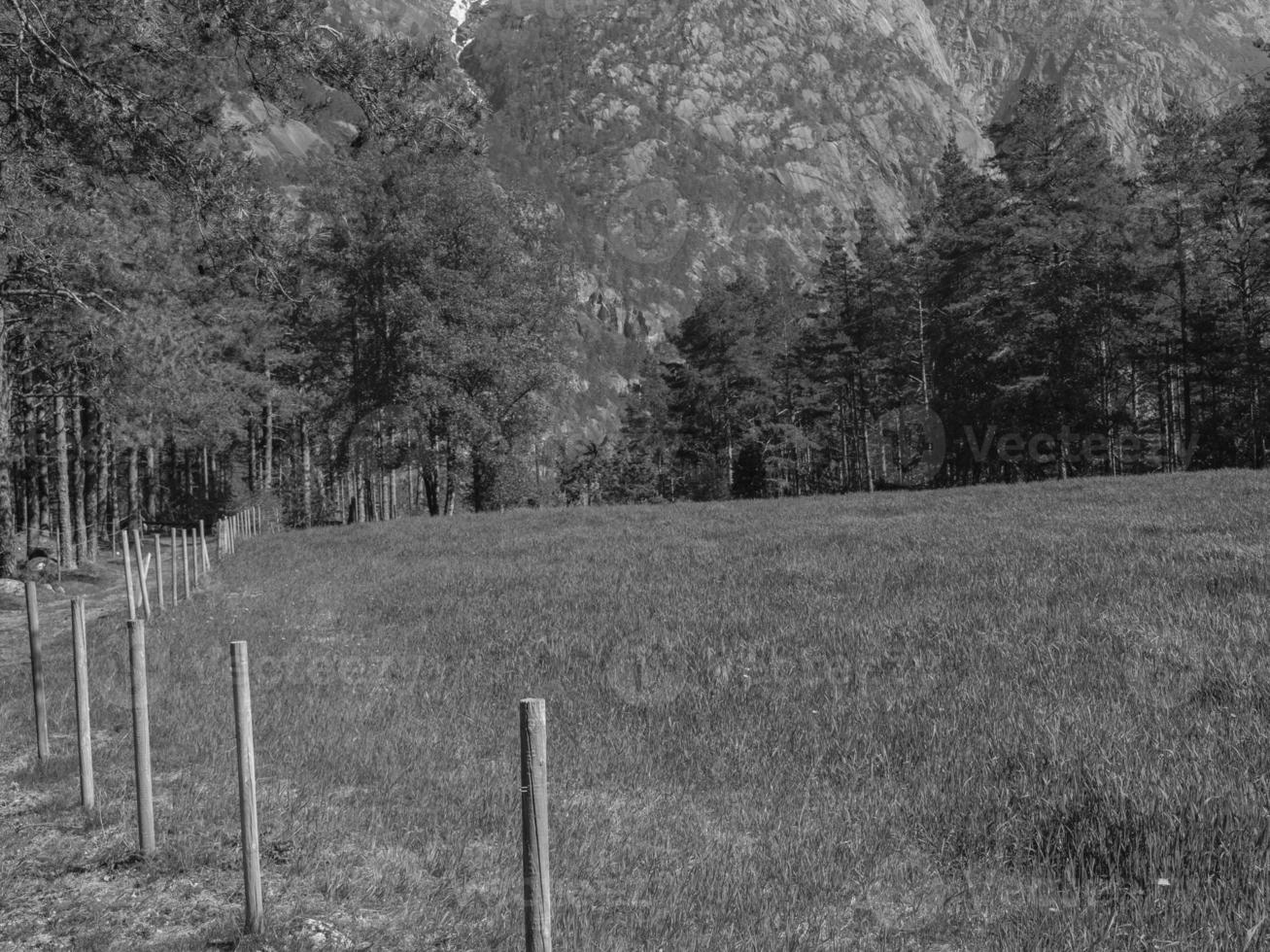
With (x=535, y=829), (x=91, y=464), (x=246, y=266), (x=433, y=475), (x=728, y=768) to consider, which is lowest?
(x=728, y=768)

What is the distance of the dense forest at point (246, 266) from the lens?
7.84 m

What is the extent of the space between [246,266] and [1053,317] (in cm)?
3621

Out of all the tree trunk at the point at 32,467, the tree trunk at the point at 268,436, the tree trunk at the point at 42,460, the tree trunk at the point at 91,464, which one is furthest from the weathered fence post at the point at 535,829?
the tree trunk at the point at 268,436

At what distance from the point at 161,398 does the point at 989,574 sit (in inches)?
706

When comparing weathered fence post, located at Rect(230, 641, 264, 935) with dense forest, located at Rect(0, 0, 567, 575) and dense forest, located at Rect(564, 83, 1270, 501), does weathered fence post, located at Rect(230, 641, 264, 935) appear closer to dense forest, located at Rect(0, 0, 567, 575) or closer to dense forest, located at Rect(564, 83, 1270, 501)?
dense forest, located at Rect(0, 0, 567, 575)

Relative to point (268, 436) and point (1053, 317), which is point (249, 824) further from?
point (268, 436)

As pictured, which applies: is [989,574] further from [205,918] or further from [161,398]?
[161,398]

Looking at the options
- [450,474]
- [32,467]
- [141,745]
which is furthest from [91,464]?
[141,745]

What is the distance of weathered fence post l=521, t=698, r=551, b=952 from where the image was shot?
2.83 meters

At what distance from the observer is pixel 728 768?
573cm

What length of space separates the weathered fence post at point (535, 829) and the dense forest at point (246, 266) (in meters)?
5.98

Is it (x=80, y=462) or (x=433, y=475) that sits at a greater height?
(x=80, y=462)

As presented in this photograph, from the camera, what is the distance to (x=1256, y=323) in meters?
34.2

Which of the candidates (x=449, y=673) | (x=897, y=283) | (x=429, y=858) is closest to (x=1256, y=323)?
(x=897, y=283)
